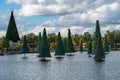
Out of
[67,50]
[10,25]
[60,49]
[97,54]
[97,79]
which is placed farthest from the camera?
[67,50]

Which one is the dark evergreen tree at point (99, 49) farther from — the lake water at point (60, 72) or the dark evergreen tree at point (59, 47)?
the dark evergreen tree at point (59, 47)

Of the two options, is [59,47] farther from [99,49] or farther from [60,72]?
[60,72]

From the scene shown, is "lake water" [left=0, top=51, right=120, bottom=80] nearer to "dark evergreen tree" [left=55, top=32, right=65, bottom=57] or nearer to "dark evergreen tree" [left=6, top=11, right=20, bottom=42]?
"dark evergreen tree" [left=6, top=11, right=20, bottom=42]

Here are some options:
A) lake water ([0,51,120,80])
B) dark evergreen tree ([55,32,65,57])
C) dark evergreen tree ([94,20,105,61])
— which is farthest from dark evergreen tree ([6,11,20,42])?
dark evergreen tree ([55,32,65,57])

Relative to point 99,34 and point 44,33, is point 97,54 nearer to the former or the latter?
point 99,34

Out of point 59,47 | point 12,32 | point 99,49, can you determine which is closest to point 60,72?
point 12,32

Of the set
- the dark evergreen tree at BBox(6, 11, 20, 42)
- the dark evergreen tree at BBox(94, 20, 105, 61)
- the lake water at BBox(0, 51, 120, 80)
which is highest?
the dark evergreen tree at BBox(6, 11, 20, 42)

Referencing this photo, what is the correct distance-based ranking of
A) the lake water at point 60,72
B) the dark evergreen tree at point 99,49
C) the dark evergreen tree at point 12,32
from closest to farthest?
1. the lake water at point 60,72
2. the dark evergreen tree at point 12,32
3. the dark evergreen tree at point 99,49

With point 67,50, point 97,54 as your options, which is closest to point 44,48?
point 97,54

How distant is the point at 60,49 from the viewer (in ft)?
566

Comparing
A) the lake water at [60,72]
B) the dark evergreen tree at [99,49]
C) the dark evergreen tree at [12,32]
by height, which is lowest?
the lake water at [60,72]

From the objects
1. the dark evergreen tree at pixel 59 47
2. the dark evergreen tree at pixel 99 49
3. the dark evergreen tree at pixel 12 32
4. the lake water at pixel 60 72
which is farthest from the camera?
the dark evergreen tree at pixel 59 47

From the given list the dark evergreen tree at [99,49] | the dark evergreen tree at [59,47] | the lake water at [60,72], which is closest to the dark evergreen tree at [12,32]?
the lake water at [60,72]

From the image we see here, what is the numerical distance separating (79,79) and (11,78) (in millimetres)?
14083
